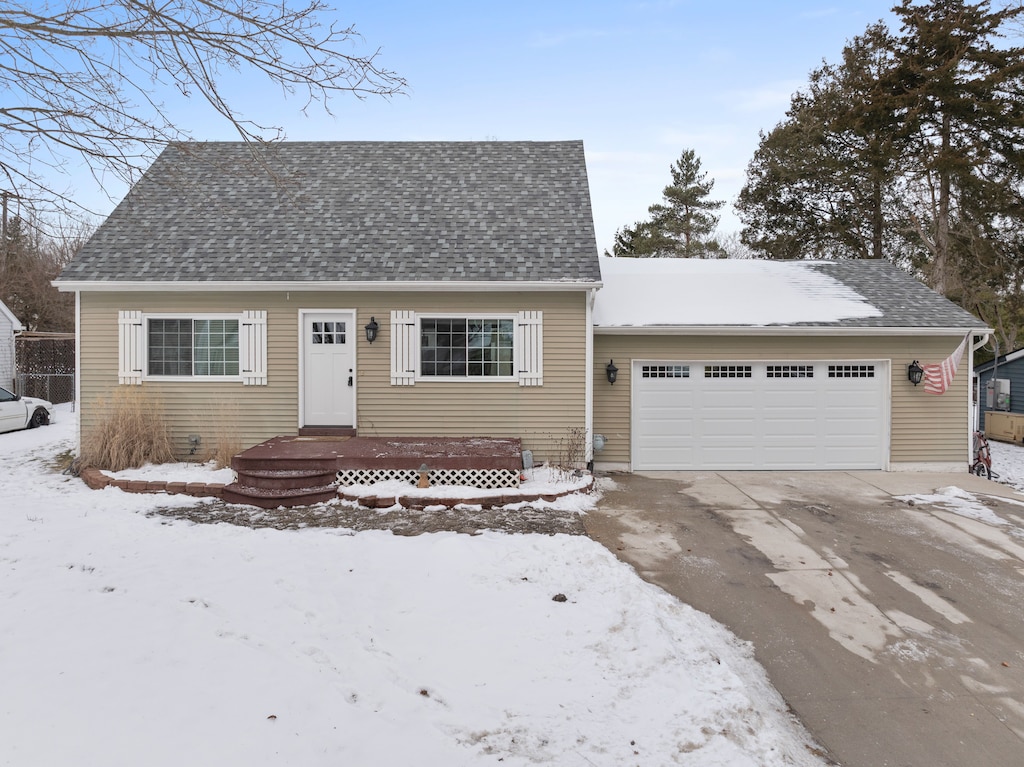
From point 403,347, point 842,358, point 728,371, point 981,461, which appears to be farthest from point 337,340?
point 981,461

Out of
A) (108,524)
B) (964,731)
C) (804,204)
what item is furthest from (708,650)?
(804,204)

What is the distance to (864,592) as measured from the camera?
4504 millimetres

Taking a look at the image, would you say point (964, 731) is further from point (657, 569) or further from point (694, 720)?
point (657, 569)

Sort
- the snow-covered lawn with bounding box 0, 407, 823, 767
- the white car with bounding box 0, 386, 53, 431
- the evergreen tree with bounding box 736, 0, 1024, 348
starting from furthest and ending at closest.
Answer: the evergreen tree with bounding box 736, 0, 1024, 348, the white car with bounding box 0, 386, 53, 431, the snow-covered lawn with bounding box 0, 407, 823, 767

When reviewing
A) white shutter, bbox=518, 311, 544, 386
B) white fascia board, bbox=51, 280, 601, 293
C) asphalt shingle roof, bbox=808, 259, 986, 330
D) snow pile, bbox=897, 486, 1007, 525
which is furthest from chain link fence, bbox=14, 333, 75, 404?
snow pile, bbox=897, 486, 1007, 525

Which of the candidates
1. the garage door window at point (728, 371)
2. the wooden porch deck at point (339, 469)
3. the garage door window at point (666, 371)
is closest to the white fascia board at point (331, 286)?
the garage door window at point (666, 371)

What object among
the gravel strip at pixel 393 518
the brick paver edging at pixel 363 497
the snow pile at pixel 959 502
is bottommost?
the snow pile at pixel 959 502

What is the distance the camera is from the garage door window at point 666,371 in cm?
912

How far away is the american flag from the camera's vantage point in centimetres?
883

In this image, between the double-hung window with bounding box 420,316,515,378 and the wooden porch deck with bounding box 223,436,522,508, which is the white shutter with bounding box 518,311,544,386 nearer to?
the double-hung window with bounding box 420,316,515,378

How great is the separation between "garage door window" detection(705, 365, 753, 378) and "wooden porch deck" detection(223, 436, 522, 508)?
3700mm

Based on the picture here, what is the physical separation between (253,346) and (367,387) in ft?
5.91

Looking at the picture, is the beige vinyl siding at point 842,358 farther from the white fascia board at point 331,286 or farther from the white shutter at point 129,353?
the white shutter at point 129,353

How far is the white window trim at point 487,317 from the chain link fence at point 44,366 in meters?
15.4
